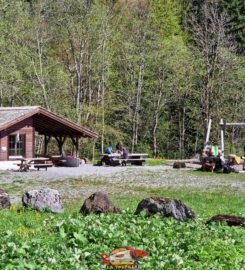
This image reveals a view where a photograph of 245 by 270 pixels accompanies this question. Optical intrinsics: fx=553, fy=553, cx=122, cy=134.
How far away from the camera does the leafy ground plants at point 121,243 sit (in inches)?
269

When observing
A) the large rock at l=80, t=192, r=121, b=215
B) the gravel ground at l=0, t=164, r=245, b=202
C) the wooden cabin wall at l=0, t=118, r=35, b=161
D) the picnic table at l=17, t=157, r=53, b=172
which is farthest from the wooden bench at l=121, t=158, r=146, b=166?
the large rock at l=80, t=192, r=121, b=215

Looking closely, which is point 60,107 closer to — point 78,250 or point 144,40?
point 144,40

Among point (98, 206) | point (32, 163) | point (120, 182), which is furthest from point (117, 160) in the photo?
point (98, 206)

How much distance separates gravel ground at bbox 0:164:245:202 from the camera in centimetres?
1855

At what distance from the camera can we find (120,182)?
21.6 m

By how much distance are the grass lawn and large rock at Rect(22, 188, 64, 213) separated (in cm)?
104

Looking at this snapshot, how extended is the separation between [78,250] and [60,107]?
35.9 metres

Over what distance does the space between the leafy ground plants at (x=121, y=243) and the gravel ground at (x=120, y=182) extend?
22.3 ft

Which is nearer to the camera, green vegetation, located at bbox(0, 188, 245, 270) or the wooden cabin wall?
green vegetation, located at bbox(0, 188, 245, 270)

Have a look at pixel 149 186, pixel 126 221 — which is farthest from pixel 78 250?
pixel 149 186

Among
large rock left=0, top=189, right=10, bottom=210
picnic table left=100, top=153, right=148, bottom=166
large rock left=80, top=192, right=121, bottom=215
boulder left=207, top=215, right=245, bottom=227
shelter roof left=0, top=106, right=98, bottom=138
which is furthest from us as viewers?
picnic table left=100, top=153, right=148, bottom=166

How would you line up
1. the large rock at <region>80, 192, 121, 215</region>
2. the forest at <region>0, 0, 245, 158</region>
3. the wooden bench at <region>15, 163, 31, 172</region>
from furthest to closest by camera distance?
1. the forest at <region>0, 0, 245, 158</region>
2. the wooden bench at <region>15, 163, 31, 172</region>
3. the large rock at <region>80, 192, 121, 215</region>

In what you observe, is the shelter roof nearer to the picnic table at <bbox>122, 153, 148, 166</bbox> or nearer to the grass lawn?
the picnic table at <bbox>122, 153, 148, 166</bbox>

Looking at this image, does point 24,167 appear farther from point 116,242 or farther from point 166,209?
point 116,242
